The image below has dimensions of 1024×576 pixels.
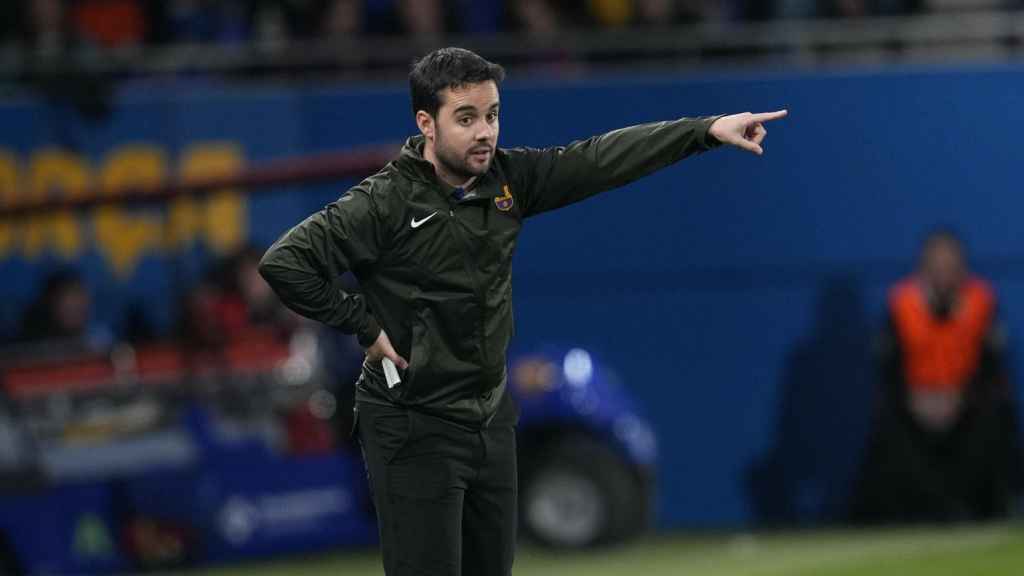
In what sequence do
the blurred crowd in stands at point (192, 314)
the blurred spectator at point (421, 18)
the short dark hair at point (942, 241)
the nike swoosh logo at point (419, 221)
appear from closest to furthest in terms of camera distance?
the nike swoosh logo at point (419, 221) → the blurred crowd in stands at point (192, 314) → the short dark hair at point (942, 241) → the blurred spectator at point (421, 18)

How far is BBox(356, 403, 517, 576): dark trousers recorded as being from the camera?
5.85 meters

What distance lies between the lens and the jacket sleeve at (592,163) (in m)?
5.89

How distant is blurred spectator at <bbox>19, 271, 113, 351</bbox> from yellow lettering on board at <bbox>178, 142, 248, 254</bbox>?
1.06 m

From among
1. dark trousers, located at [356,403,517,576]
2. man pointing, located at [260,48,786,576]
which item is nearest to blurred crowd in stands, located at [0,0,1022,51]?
man pointing, located at [260,48,786,576]

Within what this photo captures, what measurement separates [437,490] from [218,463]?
19.0 feet

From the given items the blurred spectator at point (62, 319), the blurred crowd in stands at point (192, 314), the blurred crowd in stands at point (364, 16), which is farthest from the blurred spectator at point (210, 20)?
the blurred spectator at point (62, 319)

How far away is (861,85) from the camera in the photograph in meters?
13.3

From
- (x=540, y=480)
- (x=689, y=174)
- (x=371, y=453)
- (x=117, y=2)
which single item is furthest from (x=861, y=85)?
(x=371, y=453)

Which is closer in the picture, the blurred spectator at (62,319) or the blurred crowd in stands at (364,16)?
the blurred spectator at (62,319)

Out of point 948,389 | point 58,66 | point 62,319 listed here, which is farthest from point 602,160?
point 58,66

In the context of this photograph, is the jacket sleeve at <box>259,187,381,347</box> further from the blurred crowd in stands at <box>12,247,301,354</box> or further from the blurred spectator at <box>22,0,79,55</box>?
the blurred spectator at <box>22,0,79,55</box>

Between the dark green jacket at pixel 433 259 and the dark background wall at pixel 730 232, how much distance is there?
23.7 feet

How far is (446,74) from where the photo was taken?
5.71 m

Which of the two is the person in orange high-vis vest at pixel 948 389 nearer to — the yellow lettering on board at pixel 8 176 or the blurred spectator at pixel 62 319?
the blurred spectator at pixel 62 319
